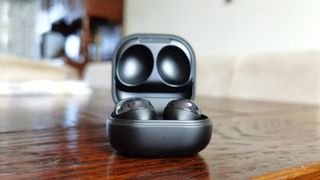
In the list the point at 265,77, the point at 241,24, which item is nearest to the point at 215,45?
the point at 241,24

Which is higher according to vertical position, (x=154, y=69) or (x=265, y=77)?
(x=154, y=69)

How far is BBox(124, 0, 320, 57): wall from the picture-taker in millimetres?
1530

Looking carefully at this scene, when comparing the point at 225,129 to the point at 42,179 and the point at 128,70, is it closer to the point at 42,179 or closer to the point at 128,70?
the point at 128,70

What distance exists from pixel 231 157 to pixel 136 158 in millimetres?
84

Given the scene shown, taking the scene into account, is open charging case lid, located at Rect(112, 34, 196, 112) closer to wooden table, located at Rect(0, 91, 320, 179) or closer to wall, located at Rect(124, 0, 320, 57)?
wooden table, located at Rect(0, 91, 320, 179)

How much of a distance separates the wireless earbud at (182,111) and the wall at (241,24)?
1.36 metres

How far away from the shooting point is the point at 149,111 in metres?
0.28

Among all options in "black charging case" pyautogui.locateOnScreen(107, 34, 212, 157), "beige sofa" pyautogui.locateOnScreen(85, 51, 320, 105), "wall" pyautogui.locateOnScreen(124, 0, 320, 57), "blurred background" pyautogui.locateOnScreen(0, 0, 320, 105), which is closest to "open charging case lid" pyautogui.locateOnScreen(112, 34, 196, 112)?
"black charging case" pyautogui.locateOnScreen(107, 34, 212, 157)

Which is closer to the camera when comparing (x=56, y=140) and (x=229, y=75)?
(x=56, y=140)

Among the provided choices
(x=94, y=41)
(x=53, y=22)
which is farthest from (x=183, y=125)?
(x=53, y=22)

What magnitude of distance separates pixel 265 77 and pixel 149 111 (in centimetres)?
120

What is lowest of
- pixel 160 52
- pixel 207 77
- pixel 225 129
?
pixel 207 77

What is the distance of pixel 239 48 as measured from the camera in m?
1.83

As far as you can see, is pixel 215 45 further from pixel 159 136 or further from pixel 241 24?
pixel 159 136
